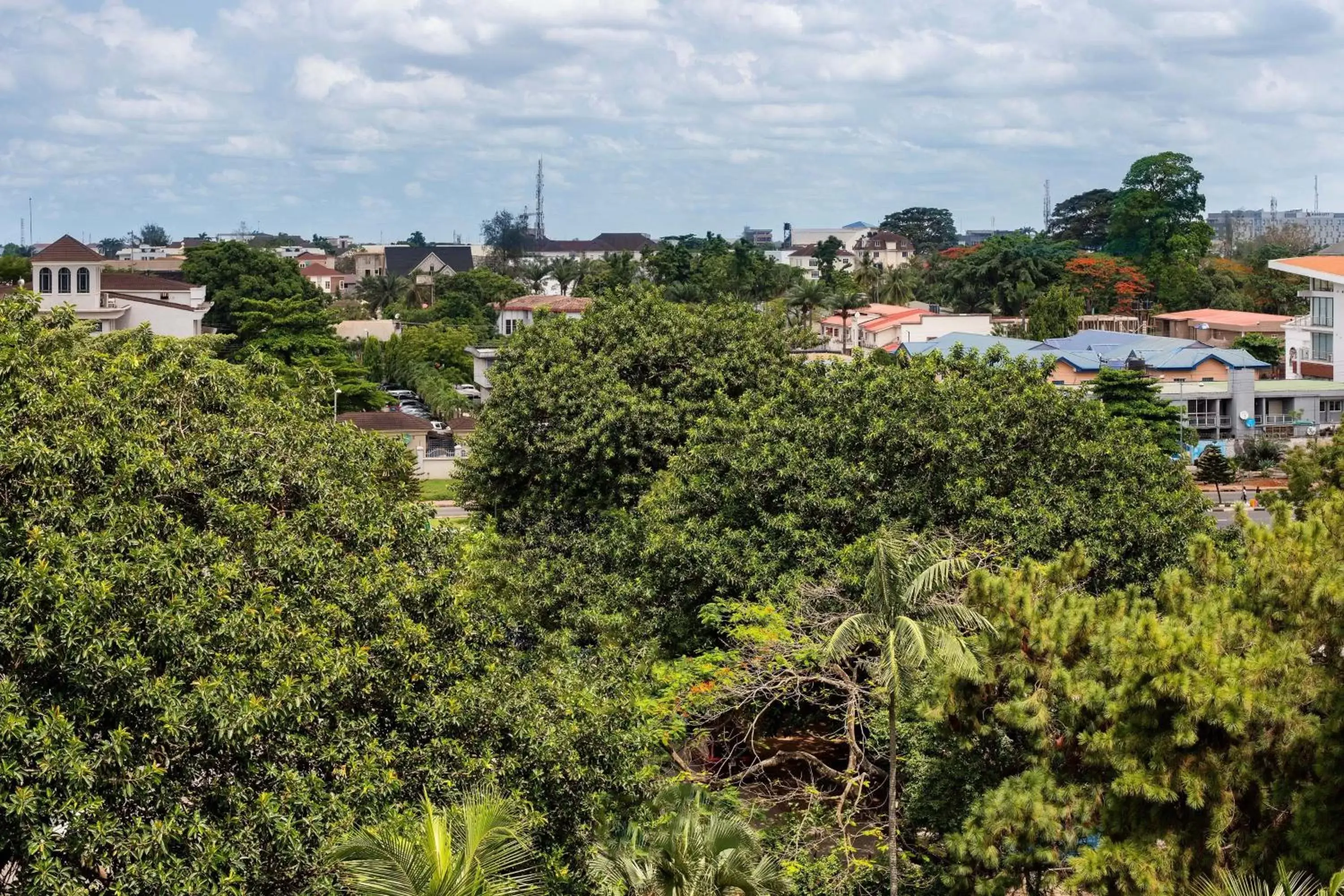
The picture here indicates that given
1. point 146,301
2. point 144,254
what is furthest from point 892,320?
point 144,254

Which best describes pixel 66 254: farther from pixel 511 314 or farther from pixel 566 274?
pixel 566 274

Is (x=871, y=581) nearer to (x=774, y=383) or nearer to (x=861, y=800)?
(x=861, y=800)

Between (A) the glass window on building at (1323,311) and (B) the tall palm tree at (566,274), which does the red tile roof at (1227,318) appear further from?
(B) the tall palm tree at (566,274)

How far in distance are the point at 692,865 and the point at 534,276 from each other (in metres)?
127

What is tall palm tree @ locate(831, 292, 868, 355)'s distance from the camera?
277 feet

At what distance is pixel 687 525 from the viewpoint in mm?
20938

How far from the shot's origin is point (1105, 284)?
96.1m

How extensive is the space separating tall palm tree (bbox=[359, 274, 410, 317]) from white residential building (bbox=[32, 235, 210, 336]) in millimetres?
52096

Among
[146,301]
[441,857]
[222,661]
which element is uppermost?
[146,301]

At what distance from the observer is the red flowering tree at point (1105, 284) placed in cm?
9575

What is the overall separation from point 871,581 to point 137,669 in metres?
5.97

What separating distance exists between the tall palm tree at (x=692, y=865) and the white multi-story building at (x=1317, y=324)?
56794 mm

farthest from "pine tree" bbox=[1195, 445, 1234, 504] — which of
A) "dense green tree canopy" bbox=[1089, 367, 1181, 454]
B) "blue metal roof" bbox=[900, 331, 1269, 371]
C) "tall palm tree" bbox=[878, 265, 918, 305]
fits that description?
"tall palm tree" bbox=[878, 265, 918, 305]

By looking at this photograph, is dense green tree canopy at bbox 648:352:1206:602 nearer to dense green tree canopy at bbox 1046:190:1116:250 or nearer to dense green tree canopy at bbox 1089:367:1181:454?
dense green tree canopy at bbox 1089:367:1181:454
